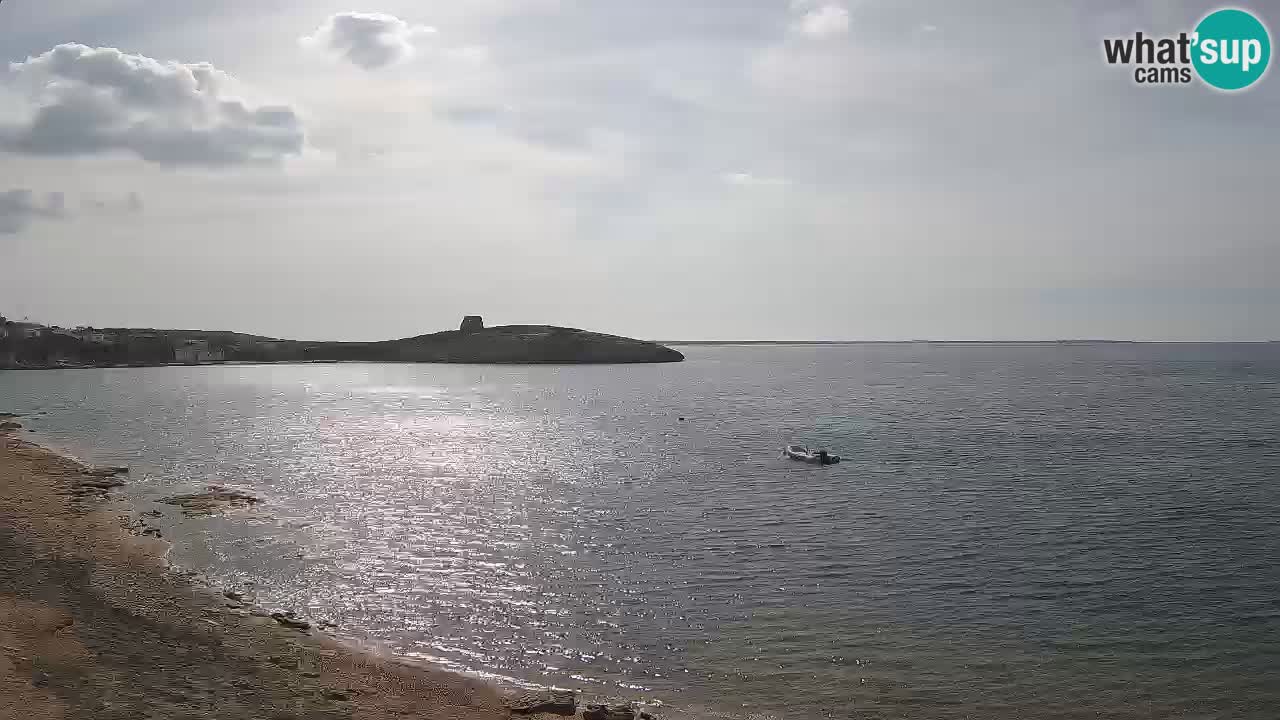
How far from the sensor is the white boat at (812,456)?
67125 mm

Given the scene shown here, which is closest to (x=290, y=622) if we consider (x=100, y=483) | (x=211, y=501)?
(x=211, y=501)

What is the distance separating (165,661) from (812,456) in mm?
53010

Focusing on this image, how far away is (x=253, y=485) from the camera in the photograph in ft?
187

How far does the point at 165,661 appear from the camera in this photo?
21875 millimetres

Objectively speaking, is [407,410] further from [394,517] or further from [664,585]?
[664,585]

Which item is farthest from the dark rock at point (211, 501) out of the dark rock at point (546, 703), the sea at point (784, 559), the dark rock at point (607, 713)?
the dark rock at point (607, 713)

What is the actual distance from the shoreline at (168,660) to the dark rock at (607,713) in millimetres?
2138

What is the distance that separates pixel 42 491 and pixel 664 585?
36.4m

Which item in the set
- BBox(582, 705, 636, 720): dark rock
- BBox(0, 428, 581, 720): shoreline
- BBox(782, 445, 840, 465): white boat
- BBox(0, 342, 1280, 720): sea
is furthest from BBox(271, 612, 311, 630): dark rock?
BBox(782, 445, 840, 465): white boat

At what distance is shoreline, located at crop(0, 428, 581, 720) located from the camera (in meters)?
19.5

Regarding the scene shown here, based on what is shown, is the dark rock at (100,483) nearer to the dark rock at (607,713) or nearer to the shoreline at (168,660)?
the shoreline at (168,660)

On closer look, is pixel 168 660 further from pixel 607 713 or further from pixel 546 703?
pixel 607 713

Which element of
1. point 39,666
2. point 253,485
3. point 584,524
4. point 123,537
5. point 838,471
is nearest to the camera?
point 39,666

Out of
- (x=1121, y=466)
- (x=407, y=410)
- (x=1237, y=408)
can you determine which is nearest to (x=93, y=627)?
(x=1121, y=466)
